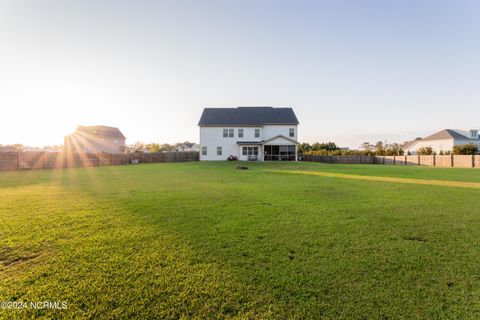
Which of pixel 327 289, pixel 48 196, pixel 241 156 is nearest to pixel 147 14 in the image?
pixel 48 196

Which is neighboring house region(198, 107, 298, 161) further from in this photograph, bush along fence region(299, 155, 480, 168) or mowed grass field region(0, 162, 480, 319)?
mowed grass field region(0, 162, 480, 319)

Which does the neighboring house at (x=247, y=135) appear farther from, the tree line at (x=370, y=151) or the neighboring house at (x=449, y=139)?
the neighboring house at (x=449, y=139)

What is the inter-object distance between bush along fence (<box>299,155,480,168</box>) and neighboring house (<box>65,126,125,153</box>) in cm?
4201

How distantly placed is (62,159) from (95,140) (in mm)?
30018

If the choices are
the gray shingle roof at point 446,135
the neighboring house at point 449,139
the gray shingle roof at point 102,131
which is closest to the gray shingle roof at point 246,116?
the gray shingle roof at point 102,131

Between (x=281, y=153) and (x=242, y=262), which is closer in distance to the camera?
(x=242, y=262)

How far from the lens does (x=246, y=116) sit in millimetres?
34562

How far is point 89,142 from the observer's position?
47281 millimetres

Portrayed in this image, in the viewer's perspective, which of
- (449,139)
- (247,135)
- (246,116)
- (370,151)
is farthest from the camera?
(449,139)

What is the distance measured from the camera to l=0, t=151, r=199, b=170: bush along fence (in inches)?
739

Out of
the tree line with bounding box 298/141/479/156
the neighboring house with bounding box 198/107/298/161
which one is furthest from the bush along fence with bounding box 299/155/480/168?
the neighboring house with bounding box 198/107/298/161

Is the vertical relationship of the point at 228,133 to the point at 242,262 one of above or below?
above

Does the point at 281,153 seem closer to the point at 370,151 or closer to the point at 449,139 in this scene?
the point at 370,151

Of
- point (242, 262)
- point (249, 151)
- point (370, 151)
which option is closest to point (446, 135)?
point (370, 151)
